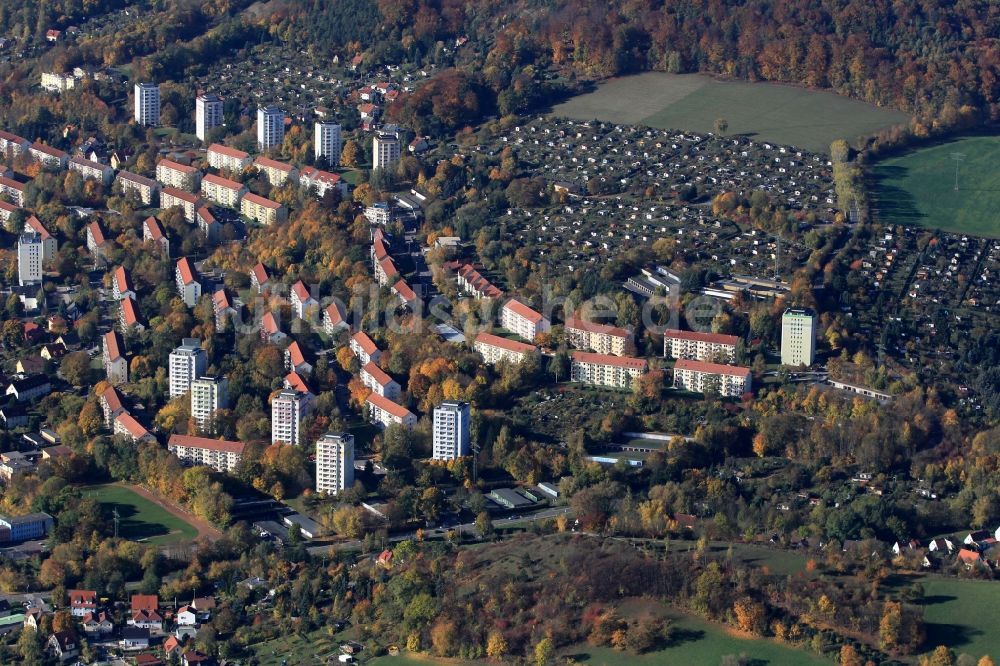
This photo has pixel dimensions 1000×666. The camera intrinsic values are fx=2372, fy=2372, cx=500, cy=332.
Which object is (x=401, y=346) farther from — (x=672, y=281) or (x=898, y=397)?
(x=898, y=397)

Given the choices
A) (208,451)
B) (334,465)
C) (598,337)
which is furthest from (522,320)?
(208,451)

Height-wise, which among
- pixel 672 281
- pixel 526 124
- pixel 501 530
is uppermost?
pixel 526 124

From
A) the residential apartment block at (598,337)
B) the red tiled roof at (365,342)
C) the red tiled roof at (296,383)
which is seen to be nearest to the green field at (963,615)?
the residential apartment block at (598,337)

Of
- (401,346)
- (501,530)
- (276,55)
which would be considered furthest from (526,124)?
(501,530)

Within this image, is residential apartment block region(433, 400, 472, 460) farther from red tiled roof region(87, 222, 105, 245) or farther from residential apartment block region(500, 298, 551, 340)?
red tiled roof region(87, 222, 105, 245)

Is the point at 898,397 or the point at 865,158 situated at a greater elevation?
the point at 865,158

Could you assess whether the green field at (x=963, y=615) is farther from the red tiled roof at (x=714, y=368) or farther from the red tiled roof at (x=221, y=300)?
the red tiled roof at (x=221, y=300)
